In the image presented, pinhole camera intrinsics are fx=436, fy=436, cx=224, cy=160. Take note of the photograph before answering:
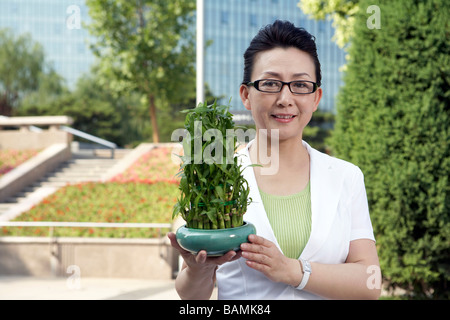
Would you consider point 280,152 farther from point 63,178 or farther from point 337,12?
point 63,178

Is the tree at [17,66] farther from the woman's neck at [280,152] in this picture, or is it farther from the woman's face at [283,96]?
the woman's face at [283,96]

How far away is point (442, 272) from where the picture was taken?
16.8 feet

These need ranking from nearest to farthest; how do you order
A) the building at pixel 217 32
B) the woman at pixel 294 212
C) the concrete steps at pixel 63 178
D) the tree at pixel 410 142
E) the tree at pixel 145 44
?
the woman at pixel 294 212 < the tree at pixel 410 142 < the concrete steps at pixel 63 178 < the tree at pixel 145 44 < the building at pixel 217 32

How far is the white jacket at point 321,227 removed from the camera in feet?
5.69

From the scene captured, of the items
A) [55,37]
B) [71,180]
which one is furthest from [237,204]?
[55,37]

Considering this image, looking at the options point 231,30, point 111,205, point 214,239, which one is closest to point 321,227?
point 214,239

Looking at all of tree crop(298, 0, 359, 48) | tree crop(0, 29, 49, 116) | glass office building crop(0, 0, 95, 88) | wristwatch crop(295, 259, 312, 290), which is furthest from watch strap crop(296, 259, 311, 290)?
glass office building crop(0, 0, 95, 88)

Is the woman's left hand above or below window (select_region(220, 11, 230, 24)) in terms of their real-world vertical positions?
below

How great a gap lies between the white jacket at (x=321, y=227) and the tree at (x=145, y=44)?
19.2 m

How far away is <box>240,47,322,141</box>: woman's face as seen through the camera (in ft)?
5.65

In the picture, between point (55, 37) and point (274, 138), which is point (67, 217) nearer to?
point (274, 138)

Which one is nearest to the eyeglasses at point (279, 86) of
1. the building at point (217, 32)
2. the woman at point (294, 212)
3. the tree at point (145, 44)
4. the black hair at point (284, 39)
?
the woman at point (294, 212)

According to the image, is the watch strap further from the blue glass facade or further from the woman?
the blue glass facade
